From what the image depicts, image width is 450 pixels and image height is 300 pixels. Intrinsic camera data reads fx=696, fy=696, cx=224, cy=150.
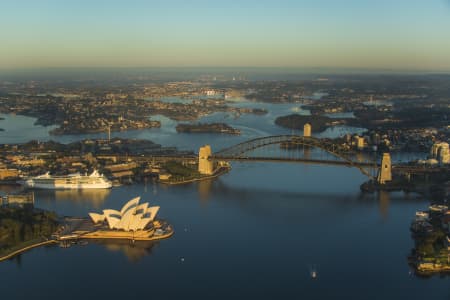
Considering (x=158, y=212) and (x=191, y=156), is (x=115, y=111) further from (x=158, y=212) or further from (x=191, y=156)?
(x=158, y=212)

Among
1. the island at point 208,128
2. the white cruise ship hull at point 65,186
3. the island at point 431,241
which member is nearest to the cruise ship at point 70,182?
the white cruise ship hull at point 65,186

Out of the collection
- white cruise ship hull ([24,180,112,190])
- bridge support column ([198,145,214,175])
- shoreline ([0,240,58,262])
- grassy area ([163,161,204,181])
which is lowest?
shoreline ([0,240,58,262])

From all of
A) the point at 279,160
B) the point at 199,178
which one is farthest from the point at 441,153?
the point at 199,178

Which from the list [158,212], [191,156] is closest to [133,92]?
[191,156]

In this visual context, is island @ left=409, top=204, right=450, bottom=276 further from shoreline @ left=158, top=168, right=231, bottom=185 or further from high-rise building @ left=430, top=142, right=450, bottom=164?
shoreline @ left=158, top=168, right=231, bottom=185

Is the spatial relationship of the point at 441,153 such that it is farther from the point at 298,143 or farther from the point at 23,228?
the point at 23,228

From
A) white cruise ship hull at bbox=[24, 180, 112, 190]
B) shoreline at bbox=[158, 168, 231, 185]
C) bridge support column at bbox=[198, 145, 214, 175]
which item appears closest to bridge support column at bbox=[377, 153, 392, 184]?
shoreline at bbox=[158, 168, 231, 185]

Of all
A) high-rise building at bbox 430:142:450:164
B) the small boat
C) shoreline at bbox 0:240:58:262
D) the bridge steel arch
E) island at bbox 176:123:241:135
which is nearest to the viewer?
the small boat
